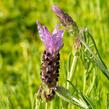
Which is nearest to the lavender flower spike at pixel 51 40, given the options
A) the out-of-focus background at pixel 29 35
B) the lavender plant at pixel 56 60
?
the lavender plant at pixel 56 60

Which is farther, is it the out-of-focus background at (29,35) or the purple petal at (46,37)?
the out-of-focus background at (29,35)

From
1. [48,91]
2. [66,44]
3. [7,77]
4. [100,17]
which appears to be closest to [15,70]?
[7,77]

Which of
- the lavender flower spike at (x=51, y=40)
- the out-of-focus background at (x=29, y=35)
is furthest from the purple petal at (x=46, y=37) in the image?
the out-of-focus background at (x=29, y=35)

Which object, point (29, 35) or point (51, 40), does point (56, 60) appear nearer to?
point (51, 40)

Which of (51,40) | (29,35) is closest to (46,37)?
(51,40)

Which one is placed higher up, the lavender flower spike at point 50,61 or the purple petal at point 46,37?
the purple petal at point 46,37

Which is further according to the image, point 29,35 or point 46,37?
point 29,35

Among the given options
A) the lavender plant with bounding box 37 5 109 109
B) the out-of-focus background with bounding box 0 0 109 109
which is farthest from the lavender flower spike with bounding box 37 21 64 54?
the out-of-focus background with bounding box 0 0 109 109

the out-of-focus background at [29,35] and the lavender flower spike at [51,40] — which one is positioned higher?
the out-of-focus background at [29,35]

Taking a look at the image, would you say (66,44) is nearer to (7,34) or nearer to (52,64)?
(7,34)

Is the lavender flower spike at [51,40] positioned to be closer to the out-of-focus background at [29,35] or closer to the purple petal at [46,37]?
the purple petal at [46,37]
